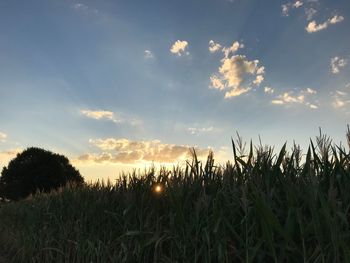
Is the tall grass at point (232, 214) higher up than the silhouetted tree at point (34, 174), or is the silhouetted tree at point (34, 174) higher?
the silhouetted tree at point (34, 174)

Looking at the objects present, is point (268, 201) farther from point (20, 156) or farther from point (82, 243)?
point (20, 156)

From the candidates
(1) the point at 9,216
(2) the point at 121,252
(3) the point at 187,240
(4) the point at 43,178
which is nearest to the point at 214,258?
(3) the point at 187,240

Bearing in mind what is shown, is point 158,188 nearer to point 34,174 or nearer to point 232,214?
point 232,214

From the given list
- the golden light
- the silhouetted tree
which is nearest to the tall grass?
the golden light

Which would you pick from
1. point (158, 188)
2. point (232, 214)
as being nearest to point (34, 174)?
point (158, 188)

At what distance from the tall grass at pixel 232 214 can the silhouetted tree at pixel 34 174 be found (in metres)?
21.4

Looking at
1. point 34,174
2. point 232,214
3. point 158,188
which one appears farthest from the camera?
point 34,174

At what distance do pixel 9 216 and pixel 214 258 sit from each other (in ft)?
40.3

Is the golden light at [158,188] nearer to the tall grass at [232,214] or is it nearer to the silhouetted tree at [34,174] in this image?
the tall grass at [232,214]

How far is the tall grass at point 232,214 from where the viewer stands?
3217 mm

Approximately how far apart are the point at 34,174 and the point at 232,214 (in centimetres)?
2586

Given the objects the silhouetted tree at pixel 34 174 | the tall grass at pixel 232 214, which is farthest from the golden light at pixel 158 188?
the silhouetted tree at pixel 34 174

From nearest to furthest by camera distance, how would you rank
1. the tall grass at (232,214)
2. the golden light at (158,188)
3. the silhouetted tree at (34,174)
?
1. the tall grass at (232,214)
2. the golden light at (158,188)
3. the silhouetted tree at (34,174)

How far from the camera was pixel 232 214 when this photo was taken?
12.8 ft
